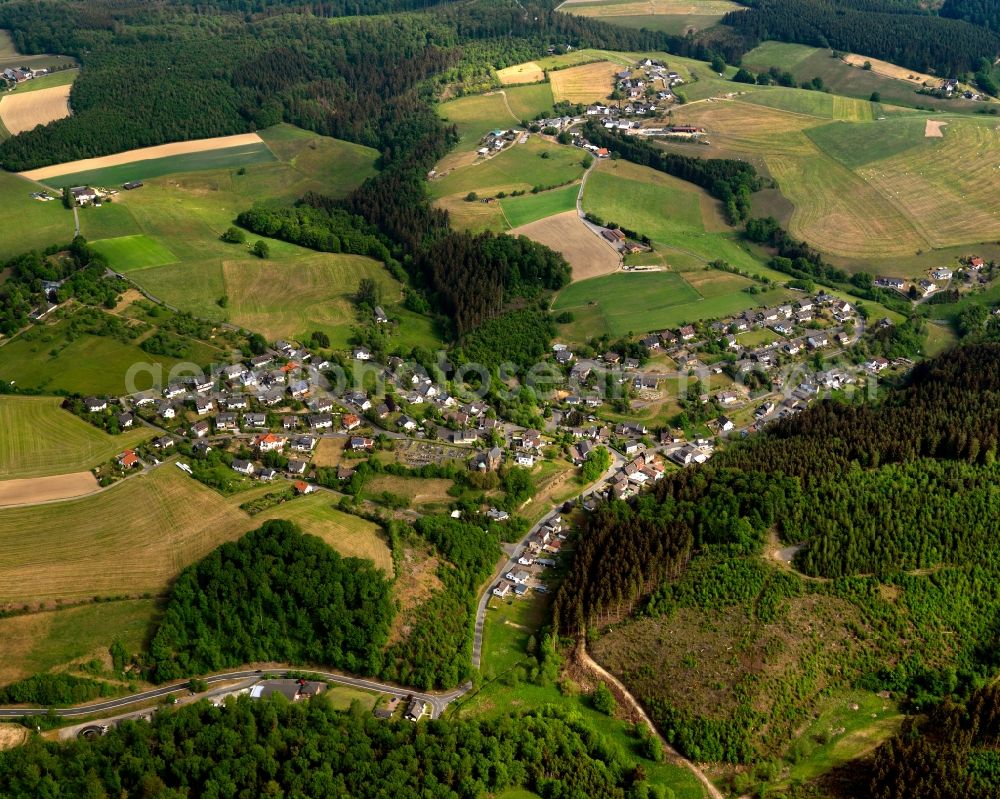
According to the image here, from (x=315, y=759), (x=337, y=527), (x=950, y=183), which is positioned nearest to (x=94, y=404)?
(x=337, y=527)

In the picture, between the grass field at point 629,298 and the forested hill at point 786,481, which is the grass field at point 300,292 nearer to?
the grass field at point 629,298

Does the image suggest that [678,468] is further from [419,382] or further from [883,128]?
[883,128]

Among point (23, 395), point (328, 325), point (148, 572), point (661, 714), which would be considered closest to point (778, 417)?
point (661, 714)

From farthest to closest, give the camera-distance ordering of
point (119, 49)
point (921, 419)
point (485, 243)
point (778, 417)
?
point (119, 49) → point (485, 243) → point (778, 417) → point (921, 419)

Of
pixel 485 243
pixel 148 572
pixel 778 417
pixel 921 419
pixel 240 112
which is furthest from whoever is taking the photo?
pixel 240 112

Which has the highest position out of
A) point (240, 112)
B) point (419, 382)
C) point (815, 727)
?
point (240, 112)

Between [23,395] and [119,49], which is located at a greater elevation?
[119,49]

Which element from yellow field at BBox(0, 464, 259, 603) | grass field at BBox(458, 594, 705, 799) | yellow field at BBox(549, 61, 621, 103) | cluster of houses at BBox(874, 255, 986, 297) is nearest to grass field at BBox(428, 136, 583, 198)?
yellow field at BBox(549, 61, 621, 103)

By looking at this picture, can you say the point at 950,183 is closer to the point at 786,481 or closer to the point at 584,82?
the point at 584,82

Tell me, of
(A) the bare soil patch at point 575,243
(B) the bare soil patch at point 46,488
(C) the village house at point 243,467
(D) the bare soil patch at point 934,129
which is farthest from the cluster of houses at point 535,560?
(D) the bare soil patch at point 934,129
